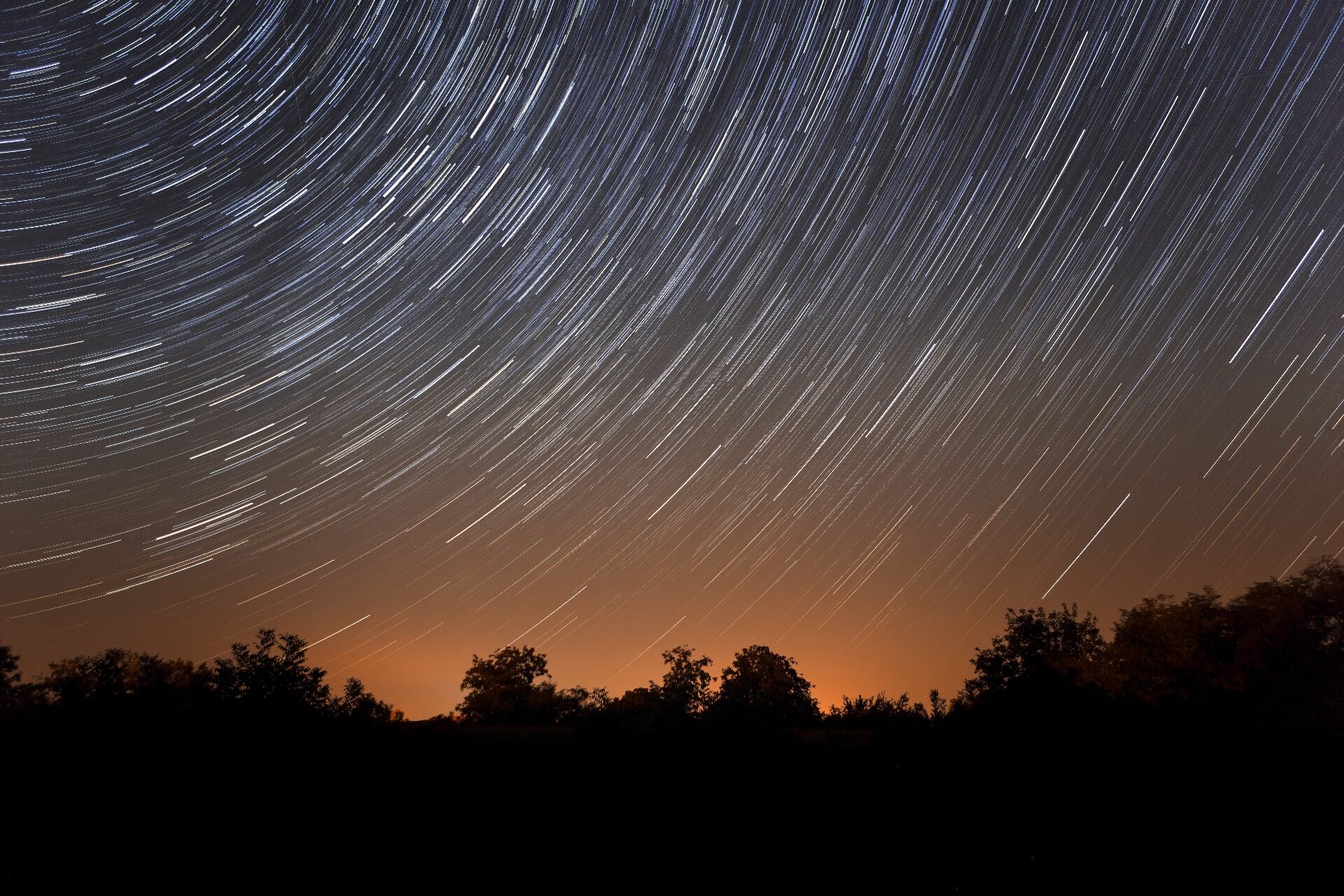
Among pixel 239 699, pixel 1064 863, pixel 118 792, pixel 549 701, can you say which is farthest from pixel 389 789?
pixel 549 701

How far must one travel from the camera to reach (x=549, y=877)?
7.48 meters

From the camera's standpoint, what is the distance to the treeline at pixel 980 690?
13453 millimetres

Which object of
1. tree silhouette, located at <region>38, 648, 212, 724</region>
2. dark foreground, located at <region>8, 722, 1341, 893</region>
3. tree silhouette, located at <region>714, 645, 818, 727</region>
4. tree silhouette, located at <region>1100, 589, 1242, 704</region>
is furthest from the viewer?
tree silhouette, located at <region>714, 645, 818, 727</region>

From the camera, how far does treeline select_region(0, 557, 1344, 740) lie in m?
13.5

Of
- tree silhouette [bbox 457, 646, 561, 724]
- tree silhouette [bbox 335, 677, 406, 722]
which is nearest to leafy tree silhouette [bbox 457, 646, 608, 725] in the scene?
tree silhouette [bbox 457, 646, 561, 724]

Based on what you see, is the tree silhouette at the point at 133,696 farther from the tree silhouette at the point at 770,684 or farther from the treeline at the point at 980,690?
the tree silhouette at the point at 770,684

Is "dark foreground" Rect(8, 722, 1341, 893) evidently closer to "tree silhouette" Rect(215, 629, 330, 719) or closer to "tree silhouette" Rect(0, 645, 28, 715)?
"tree silhouette" Rect(215, 629, 330, 719)

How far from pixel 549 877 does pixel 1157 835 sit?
7.68 meters

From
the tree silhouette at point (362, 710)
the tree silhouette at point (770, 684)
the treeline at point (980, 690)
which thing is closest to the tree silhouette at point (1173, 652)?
the treeline at point (980, 690)

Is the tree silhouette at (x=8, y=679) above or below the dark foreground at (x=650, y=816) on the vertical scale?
above

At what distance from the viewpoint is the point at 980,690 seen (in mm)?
29891

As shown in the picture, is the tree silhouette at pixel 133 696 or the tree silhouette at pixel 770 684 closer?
the tree silhouette at pixel 133 696

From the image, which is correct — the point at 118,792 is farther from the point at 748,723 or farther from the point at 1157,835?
the point at 1157,835

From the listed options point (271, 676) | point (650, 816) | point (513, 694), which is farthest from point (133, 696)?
point (513, 694)
